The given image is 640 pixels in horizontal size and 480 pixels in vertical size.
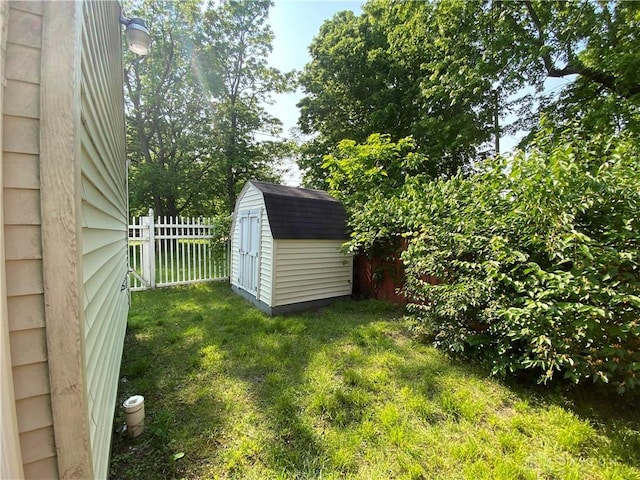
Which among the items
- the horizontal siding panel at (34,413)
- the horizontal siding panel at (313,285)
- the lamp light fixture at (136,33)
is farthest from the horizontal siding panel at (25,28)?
the horizontal siding panel at (313,285)

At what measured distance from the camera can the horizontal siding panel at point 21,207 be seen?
836 millimetres

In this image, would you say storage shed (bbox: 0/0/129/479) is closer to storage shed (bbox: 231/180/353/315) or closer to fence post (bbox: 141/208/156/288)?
storage shed (bbox: 231/180/353/315)

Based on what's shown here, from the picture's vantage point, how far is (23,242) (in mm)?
862

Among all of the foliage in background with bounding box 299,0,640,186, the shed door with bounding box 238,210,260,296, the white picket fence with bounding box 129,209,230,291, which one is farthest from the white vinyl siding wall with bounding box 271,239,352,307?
the foliage in background with bounding box 299,0,640,186

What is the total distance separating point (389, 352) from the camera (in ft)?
12.0

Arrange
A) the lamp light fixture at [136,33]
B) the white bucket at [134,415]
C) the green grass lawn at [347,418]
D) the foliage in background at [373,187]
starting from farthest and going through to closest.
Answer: the foliage in background at [373,187]
the lamp light fixture at [136,33]
the white bucket at [134,415]
the green grass lawn at [347,418]

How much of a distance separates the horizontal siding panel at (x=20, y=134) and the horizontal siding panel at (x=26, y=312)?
0.46m

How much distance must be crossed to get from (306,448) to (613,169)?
3598 millimetres

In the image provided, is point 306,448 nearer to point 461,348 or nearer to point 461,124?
point 461,348

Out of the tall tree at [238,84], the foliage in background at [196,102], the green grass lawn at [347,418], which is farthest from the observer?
the tall tree at [238,84]

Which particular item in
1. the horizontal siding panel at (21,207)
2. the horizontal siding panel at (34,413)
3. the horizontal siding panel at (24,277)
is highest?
the horizontal siding panel at (21,207)

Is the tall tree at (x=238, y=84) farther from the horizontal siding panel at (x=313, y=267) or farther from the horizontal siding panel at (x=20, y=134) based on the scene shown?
the horizontal siding panel at (x=20, y=134)

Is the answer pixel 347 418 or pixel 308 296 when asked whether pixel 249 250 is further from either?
pixel 347 418

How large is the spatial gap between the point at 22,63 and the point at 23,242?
0.56m
